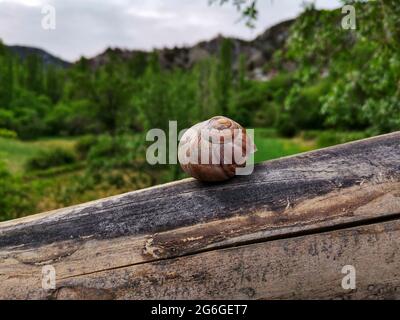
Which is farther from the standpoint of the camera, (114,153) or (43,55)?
(43,55)

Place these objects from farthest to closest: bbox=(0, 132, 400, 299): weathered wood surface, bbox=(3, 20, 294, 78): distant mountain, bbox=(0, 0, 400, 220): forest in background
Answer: bbox=(3, 20, 294, 78): distant mountain < bbox=(0, 0, 400, 220): forest in background < bbox=(0, 132, 400, 299): weathered wood surface

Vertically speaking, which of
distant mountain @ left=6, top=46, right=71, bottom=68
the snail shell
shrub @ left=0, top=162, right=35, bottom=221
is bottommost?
shrub @ left=0, top=162, right=35, bottom=221

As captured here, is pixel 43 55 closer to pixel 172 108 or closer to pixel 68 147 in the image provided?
pixel 68 147

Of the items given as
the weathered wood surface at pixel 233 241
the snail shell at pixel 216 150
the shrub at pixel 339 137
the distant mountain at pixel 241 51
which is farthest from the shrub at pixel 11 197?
the distant mountain at pixel 241 51

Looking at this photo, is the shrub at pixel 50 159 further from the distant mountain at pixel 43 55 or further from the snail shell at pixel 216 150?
the snail shell at pixel 216 150

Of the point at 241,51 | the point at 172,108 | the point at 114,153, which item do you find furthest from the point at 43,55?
the point at 241,51

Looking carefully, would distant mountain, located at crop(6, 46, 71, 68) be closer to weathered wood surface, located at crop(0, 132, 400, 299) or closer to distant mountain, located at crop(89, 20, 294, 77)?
weathered wood surface, located at crop(0, 132, 400, 299)

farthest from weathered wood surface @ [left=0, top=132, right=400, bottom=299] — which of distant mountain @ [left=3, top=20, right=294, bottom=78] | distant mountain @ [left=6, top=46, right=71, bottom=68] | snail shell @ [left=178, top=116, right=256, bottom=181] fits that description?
distant mountain @ [left=3, top=20, right=294, bottom=78]
